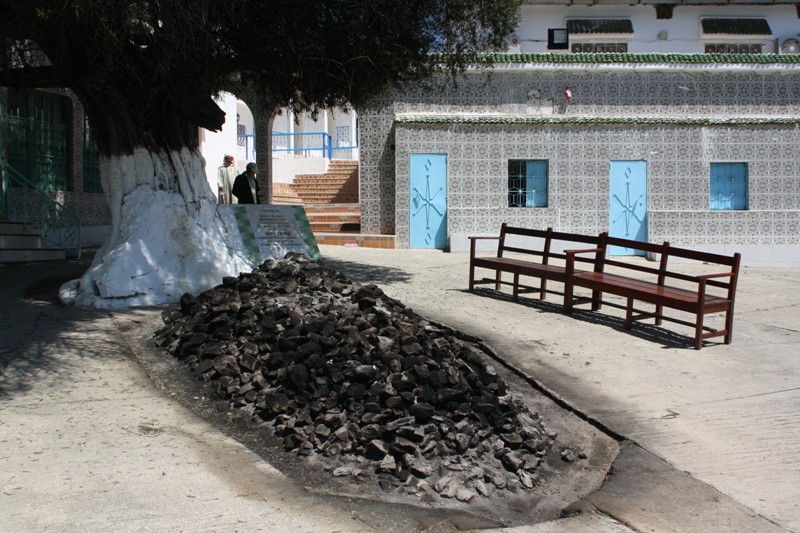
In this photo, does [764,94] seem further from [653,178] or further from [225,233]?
[225,233]

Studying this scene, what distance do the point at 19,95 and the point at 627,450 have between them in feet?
39.4

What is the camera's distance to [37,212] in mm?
12836

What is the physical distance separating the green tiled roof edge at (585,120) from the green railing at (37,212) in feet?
22.0

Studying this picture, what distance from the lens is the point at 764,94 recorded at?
17047 millimetres

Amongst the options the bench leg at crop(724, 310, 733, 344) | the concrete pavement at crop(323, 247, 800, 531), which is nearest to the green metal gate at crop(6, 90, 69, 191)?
the concrete pavement at crop(323, 247, 800, 531)

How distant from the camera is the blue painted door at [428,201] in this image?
15984 mm

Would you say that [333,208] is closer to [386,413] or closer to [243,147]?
[243,147]

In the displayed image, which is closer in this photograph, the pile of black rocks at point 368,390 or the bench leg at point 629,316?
the pile of black rocks at point 368,390

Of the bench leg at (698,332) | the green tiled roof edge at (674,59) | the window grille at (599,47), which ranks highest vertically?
the window grille at (599,47)

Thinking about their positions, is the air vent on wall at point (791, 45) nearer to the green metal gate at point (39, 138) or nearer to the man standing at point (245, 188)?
the man standing at point (245, 188)

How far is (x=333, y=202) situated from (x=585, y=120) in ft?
A: 25.1

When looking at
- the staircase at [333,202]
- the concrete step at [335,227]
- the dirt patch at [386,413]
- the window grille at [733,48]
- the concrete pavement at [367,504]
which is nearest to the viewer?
the concrete pavement at [367,504]

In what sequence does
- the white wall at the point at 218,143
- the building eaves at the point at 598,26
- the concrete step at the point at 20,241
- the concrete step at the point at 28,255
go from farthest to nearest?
the building eaves at the point at 598,26
the white wall at the point at 218,143
the concrete step at the point at 20,241
the concrete step at the point at 28,255

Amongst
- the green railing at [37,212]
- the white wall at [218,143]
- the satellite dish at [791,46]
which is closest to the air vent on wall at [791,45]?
the satellite dish at [791,46]
